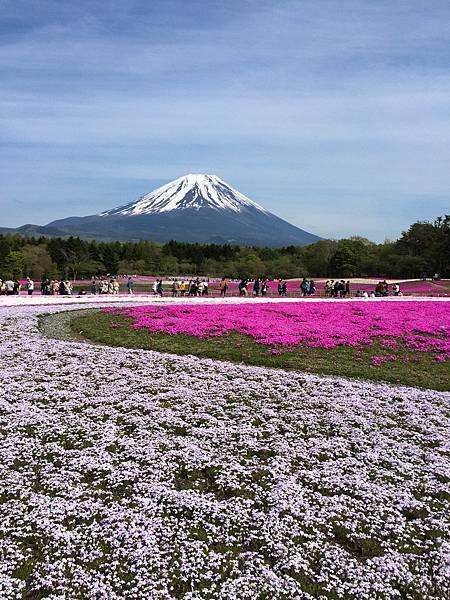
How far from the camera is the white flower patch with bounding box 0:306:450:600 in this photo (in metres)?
6.57

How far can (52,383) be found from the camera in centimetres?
1484

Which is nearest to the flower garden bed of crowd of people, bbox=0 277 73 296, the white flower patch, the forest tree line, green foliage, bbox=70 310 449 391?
green foliage, bbox=70 310 449 391

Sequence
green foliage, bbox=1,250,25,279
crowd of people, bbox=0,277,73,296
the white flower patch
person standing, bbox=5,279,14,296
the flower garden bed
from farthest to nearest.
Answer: green foliage, bbox=1,250,25,279
crowd of people, bbox=0,277,73,296
person standing, bbox=5,279,14,296
the flower garden bed
the white flower patch

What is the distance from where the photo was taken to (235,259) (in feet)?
488

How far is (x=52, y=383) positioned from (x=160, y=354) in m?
5.55

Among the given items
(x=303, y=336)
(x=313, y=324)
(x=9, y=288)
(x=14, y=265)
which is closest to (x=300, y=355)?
(x=303, y=336)

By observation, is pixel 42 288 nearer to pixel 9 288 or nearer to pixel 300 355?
pixel 9 288

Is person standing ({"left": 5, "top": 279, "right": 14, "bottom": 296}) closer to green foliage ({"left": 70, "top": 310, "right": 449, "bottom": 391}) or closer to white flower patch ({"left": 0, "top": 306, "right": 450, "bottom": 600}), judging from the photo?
green foliage ({"left": 70, "top": 310, "right": 449, "bottom": 391})

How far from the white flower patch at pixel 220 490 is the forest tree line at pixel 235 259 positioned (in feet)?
320

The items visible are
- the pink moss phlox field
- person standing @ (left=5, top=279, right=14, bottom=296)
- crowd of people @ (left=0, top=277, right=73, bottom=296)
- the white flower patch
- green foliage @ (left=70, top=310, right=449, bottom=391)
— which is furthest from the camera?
crowd of people @ (left=0, top=277, right=73, bottom=296)

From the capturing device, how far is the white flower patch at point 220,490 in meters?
6.57

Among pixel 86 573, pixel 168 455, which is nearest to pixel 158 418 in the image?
pixel 168 455

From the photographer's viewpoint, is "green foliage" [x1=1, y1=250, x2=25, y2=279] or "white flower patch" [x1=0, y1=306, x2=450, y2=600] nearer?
"white flower patch" [x1=0, y1=306, x2=450, y2=600]

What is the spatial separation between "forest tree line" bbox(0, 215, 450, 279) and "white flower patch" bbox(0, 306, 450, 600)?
3837 inches
